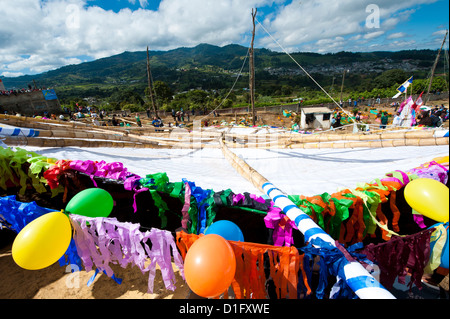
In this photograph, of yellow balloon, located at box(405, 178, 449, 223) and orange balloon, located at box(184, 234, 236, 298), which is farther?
yellow balloon, located at box(405, 178, 449, 223)

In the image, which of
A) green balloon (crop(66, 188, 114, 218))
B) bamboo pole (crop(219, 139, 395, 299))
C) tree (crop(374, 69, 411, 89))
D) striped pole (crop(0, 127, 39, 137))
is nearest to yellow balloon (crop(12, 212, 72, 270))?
green balloon (crop(66, 188, 114, 218))

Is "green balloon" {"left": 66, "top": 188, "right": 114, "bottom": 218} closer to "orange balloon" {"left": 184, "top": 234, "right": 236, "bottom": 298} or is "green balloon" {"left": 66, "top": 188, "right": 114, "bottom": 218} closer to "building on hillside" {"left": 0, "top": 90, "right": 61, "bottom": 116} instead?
"orange balloon" {"left": 184, "top": 234, "right": 236, "bottom": 298}

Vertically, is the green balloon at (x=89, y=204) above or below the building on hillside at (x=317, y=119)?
below

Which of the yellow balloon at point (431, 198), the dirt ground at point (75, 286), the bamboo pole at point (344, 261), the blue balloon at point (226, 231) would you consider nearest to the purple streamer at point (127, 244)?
the blue balloon at point (226, 231)

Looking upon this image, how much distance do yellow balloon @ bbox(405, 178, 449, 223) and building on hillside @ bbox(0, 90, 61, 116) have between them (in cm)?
3088

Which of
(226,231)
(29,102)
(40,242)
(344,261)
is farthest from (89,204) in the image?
(29,102)

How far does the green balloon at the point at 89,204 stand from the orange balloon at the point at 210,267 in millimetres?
1255

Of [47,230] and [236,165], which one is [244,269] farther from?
[236,165]

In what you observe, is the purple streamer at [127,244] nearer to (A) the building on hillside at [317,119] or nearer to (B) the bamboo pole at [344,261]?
(B) the bamboo pole at [344,261]

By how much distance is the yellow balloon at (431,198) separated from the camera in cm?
159

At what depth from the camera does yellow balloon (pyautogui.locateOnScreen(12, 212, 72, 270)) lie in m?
1.62
